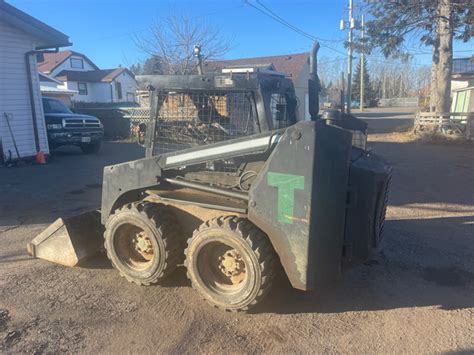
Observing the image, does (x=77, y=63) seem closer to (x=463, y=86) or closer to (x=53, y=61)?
(x=53, y=61)

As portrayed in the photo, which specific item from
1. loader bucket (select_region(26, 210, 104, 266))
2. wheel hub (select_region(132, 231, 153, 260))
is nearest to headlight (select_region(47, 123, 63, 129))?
loader bucket (select_region(26, 210, 104, 266))

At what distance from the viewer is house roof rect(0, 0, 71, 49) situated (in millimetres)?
11252

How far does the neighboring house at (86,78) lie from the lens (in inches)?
1725

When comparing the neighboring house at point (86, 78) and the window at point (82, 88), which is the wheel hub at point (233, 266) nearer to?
the neighboring house at point (86, 78)

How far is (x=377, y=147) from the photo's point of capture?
663 inches

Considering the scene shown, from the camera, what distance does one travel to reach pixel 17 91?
1222cm

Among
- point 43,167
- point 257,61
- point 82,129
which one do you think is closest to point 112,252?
point 43,167

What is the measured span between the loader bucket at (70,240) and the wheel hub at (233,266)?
74.5 inches

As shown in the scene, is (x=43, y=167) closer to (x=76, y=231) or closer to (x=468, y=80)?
(x=76, y=231)

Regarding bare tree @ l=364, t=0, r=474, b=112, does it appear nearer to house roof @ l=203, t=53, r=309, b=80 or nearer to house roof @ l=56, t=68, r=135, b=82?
house roof @ l=203, t=53, r=309, b=80

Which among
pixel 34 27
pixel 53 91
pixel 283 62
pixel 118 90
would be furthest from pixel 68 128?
pixel 118 90

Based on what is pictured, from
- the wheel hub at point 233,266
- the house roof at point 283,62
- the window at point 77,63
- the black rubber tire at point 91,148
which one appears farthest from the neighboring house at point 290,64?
the wheel hub at point 233,266

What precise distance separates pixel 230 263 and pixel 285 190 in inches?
38.0

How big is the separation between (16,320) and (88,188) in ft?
19.0
